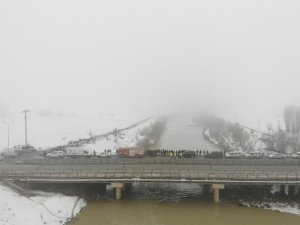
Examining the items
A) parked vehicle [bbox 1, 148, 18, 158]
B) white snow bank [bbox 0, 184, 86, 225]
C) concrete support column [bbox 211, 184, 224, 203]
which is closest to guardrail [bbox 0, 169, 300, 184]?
concrete support column [bbox 211, 184, 224, 203]

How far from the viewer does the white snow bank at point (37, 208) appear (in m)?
39.7

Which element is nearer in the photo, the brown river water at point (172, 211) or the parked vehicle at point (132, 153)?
the brown river water at point (172, 211)

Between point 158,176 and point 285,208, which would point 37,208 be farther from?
point 285,208

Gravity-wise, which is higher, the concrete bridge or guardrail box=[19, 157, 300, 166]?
guardrail box=[19, 157, 300, 166]

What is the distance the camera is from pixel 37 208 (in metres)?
42.9

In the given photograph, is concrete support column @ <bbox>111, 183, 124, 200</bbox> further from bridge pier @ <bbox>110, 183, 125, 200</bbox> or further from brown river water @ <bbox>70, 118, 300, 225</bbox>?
brown river water @ <bbox>70, 118, 300, 225</bbox>

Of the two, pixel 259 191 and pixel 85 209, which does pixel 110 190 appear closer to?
pixel 85 209

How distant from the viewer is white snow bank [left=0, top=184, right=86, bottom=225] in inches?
1563

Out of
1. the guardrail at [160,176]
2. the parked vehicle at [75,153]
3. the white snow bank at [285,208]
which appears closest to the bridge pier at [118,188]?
the guardrail at [160,176]

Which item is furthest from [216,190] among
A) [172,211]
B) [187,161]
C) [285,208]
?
[187,161]

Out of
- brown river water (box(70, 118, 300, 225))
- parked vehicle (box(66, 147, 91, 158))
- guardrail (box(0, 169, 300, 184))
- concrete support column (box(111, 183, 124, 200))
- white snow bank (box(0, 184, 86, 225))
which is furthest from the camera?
parked vehicle (box(66, 147, 91, 158))

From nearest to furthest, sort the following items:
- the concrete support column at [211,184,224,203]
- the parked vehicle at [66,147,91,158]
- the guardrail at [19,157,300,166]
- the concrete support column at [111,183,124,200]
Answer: the concrete support column at [211,184,224,203], the concrete support column at [111,183,124,200], the guardrail at [19,157,300,166], the parked vehicle at [66,147,91,158]

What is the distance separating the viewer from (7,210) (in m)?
40.4

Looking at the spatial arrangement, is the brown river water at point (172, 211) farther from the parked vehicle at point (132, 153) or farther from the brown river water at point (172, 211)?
the parked vehicle at point (132, 153)
